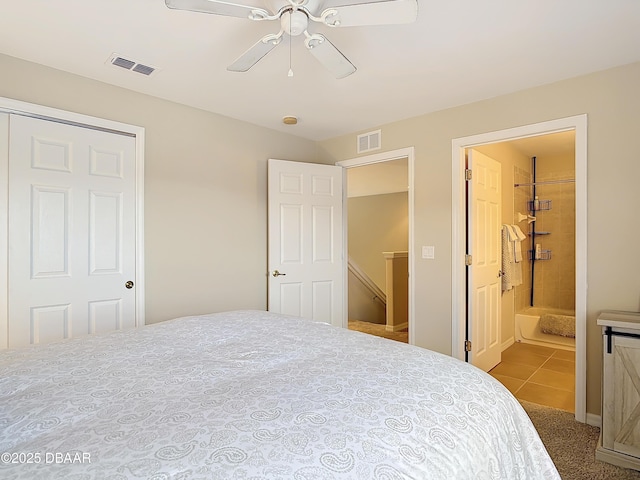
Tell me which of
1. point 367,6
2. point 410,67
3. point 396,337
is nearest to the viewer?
point 367,6

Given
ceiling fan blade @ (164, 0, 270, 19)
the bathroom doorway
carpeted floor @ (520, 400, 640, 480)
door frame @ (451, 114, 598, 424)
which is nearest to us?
ceiling fan blade @ (164, 0, 270, 19)

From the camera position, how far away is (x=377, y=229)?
6.43m

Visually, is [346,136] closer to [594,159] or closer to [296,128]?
[296,128]

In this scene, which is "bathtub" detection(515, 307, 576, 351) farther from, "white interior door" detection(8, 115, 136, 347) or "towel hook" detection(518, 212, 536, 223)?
"white interior door" detection(8, 115, 136, 347)

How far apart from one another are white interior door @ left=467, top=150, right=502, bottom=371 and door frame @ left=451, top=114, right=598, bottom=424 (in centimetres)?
11

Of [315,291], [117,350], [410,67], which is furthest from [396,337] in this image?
[117,350]

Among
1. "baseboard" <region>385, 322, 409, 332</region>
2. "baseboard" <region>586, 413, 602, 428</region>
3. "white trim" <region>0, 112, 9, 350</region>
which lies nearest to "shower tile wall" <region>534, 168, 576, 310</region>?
"baseboard" <region>385, 322, 409, 332</region>

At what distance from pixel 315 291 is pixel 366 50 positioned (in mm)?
2334

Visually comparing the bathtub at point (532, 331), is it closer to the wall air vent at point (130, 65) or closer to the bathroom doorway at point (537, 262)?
the bathroom doorway at point (537, 262)

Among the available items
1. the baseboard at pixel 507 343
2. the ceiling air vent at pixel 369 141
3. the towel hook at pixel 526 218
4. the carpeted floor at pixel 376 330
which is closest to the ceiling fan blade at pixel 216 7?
the ceiling air vent at pixel 369 141

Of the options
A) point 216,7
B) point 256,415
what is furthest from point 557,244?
point 256,415

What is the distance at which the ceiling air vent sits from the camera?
358cm

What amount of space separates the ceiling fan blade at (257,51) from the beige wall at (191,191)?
128cm

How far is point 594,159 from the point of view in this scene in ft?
7.94
